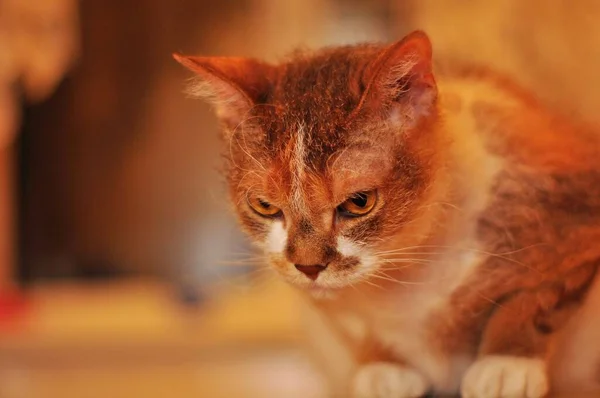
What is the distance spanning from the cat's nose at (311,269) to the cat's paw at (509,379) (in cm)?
15

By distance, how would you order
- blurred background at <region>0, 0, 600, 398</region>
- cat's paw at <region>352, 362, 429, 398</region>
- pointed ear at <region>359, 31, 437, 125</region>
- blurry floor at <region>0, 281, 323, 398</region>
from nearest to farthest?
pointed ear at <region>359, 31, 437, 125</region>, cat's paw at <region>352, 362, 429, 398</region>, blurry floor at <region>0, 281, 323, 398</region>, blurred background at <region>0, 0, 600, 398</region>

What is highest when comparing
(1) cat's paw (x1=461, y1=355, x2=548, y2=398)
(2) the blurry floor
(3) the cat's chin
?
(3) the cat's chin

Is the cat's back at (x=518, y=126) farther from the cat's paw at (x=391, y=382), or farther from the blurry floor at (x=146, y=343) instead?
the blurry floor at (x=146, y=343)

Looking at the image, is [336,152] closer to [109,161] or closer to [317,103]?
[317,103]

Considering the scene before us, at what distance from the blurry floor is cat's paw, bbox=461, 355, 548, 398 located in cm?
43

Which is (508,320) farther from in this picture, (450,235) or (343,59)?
(343,59)

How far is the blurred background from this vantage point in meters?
1.20

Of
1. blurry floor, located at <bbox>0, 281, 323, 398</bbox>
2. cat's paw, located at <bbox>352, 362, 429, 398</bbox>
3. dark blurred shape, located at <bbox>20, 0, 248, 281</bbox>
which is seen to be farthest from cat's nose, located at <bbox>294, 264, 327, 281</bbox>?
dark blurred shape, located at <bbox>20, 0, 248, 281</bbox>

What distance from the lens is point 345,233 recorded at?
1.49ft

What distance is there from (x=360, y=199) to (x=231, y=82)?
0.13 m

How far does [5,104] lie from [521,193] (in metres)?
1.35

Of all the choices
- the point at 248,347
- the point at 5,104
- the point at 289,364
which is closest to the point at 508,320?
the point at 289,364

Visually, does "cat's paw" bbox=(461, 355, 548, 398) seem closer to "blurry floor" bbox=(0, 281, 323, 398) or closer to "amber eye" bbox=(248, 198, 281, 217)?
"amber eye" bbox=(248, 198, 281, 217)

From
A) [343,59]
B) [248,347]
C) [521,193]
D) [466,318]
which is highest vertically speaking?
[343,59]
